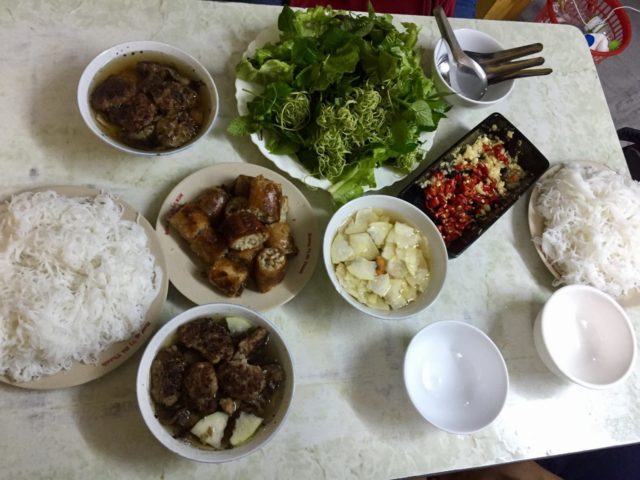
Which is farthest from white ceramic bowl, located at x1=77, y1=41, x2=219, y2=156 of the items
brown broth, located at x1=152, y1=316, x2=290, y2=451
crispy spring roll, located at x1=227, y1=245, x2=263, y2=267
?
brown broth, located at x1=152, y1=316, x2=290, y2=451

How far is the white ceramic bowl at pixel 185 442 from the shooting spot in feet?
3.99

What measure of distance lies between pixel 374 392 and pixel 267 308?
0.46 metres

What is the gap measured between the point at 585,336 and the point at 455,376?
566 millimetres

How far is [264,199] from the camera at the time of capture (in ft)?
5.02

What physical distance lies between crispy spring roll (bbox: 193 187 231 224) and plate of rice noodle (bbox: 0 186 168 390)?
0.19 metres

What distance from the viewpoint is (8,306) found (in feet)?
4.18

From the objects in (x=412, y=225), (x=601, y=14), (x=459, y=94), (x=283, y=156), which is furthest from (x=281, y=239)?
(x=601, y=14)

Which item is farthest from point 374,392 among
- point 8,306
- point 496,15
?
point 496,15

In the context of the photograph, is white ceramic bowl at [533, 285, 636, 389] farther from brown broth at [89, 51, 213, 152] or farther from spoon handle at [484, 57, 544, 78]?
brown broth at [89, 51, 213, 152]

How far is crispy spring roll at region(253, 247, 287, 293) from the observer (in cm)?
147

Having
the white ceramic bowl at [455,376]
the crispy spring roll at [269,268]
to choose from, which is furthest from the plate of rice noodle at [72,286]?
the white ceramic bowl at [455,376]

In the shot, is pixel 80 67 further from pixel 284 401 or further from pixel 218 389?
pixel 284 401

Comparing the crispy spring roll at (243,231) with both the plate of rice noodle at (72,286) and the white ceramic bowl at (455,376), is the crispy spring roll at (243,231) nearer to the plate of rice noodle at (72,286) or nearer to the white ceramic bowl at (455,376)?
A: the plate of rice noodle at (72,286)

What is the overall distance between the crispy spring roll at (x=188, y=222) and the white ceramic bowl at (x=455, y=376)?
79cm
